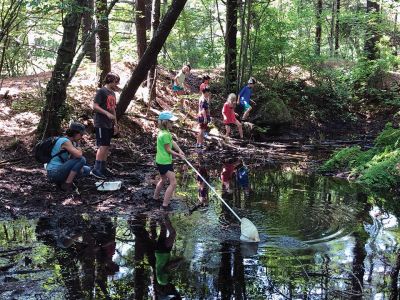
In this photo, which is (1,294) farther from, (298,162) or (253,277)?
(298,162)

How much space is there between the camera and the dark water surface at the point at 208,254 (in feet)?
16.0

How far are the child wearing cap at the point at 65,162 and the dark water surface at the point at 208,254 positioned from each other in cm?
121

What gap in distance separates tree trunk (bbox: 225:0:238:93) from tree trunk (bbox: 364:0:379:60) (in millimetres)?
5872

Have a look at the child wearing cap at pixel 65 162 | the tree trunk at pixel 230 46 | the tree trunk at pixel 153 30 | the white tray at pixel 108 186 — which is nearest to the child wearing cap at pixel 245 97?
the tree trunk at pixel 230 46

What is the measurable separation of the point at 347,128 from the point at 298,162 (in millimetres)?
6794

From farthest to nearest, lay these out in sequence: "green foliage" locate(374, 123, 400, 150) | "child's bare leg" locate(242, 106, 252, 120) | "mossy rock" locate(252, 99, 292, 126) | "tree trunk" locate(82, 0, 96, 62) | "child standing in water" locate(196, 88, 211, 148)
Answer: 1. "mossy rock" locate(252, 99, 292, 126)
2. "child's bare leg" locate(242, 106, 252, 120)
3. "child standing in water" locate(196, 88, 211, 148)
4. "green foliage" locate(374, 123, 400, 150)
5. "tree trunk" locate(82, 0, 96, 62)

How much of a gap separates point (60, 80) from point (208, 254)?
6.49 meters

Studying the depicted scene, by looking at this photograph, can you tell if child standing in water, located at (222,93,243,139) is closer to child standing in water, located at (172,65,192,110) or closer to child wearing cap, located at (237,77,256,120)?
child wearing cap, located at (237,77,256,120)

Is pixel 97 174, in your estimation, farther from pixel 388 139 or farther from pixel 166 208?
pixel 388 139

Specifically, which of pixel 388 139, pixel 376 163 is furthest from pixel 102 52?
pixel 388 139

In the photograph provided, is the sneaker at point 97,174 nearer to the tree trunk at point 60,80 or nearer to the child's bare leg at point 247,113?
the tree trunk at point 60,80

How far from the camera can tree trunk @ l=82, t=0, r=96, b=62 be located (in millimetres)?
10834

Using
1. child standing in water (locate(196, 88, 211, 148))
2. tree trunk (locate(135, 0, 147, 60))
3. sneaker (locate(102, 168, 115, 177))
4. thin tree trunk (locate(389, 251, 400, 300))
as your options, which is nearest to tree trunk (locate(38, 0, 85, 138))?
sneaker (locate(102, 168, 115, 177))

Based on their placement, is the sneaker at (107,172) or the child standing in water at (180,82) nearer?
the sneaker at (107,172)
